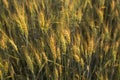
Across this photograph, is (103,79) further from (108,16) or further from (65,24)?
(108,16)

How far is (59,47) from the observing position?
1156 millimetres

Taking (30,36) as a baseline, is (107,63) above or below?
below

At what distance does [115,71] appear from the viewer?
4.00 ft

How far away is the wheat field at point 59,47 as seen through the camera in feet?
3.66

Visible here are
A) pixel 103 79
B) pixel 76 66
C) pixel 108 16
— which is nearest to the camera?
pixel 103 79

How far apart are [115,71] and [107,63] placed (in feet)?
0.32

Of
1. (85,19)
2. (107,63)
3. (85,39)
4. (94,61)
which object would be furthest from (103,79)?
(85,19)

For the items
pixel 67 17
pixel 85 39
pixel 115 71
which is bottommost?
pixel 115 71

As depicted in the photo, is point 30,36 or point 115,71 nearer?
point 115,71

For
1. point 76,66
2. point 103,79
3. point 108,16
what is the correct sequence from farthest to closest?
point 108,16, point 76,66, point 103,79

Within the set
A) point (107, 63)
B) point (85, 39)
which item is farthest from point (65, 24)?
point (107, 63)

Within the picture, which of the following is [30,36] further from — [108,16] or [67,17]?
[108,16]

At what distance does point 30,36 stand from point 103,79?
421 mm

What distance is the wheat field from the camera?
1.11m
